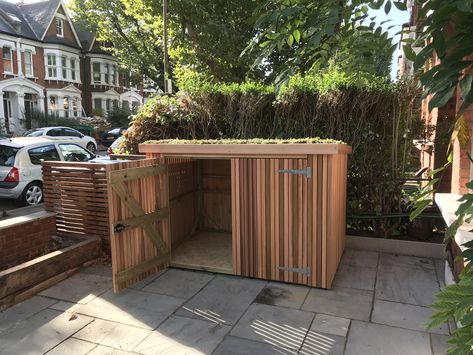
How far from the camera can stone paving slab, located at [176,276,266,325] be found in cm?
412

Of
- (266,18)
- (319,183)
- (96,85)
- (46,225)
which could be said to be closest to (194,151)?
(319,183)

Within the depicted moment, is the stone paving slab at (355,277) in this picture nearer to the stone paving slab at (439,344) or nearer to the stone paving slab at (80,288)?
the stone paving slab at (439,344)

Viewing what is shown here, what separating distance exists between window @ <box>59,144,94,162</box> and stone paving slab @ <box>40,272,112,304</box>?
19.1 feet

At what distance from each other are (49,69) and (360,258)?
32876mm

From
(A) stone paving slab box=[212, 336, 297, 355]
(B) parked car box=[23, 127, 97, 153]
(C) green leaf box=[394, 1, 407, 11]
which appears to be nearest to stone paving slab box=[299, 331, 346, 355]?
(A) stone paving slab box=[212, 336, 297, 355]

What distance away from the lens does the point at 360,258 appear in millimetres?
5914

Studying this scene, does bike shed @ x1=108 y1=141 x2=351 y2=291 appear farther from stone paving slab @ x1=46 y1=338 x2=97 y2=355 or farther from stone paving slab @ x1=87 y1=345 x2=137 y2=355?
stone paving slab @ x1=87 y1=345 x2=137 y2=355

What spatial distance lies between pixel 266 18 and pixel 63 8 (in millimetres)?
37855

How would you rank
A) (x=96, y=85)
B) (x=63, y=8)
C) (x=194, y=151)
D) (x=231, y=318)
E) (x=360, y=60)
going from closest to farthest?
1. (x=360, y=60)
2. (x=231, y=318)
3. (x=194, y=151)
4. (x=63, y=8)
5. (x=96, y=85)

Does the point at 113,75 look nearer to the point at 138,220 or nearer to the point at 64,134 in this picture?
the point at 64,134

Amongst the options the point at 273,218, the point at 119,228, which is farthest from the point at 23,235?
the point at 273,218

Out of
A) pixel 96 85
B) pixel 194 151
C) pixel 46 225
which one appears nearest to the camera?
pixel 194 151

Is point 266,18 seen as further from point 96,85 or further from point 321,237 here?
point 96,85

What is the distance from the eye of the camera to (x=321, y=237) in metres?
4.65
